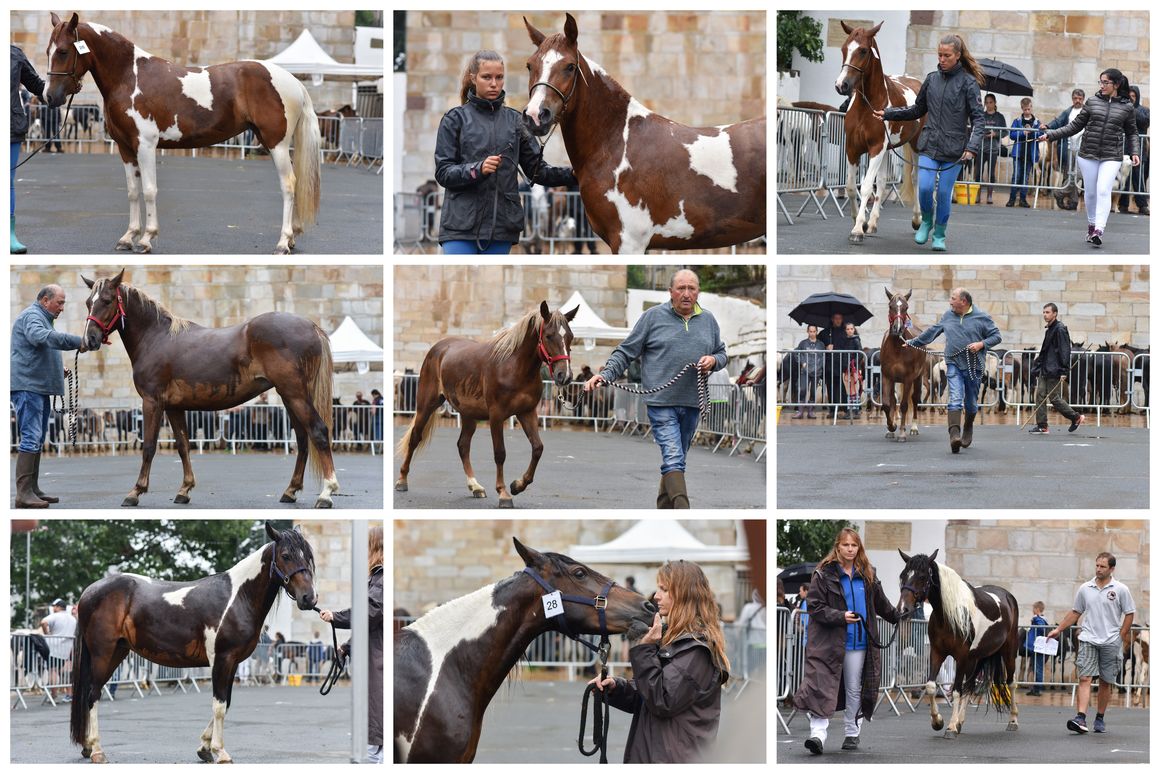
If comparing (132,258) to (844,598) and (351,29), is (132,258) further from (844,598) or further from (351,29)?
(351,29)

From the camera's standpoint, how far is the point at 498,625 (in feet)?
25.5

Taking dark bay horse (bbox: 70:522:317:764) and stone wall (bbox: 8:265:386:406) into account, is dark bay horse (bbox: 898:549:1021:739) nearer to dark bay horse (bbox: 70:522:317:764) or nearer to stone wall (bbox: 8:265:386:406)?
dark bay horse (bbox: 70:522:317:764)

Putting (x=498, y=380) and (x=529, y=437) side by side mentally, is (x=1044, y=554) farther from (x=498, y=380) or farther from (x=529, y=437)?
(x=498, y=380)

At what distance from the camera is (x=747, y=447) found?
565 inches

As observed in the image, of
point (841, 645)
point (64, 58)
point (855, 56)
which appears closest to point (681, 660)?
point (841, 645)

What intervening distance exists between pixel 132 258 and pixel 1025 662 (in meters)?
8.51

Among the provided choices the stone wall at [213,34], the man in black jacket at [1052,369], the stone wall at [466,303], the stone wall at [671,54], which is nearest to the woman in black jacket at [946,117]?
the man in black jacket at [1052,369]

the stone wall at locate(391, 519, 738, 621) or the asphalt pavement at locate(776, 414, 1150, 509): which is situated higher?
the asphalt pavement at locate(776, 414, 1150, 509)

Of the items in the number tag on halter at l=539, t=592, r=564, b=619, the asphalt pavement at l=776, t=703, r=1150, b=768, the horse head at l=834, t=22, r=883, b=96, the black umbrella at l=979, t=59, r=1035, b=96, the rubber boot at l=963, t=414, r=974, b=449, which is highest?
the black umbrella at l=979, t=59, r=1035, b=96

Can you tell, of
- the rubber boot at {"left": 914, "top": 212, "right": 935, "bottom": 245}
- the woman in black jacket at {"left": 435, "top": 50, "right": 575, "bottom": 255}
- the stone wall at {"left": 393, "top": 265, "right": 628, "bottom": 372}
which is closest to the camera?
the woman in black jacket at {"left": 435, "top": 50, "right": 575, "bottom": 255}

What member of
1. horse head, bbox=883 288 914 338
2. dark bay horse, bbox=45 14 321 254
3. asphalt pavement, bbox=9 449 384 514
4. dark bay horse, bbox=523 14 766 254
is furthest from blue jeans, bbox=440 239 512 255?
horse head, bbox=883 288 914 338

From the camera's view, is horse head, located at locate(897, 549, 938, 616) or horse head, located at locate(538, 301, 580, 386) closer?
horse head, located at locate(538, 301, 580, 386)

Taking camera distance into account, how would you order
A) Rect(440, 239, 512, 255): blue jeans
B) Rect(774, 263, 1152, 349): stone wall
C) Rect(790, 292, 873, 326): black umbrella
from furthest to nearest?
Rect(774, 263, 1152, 349): stone wall → Rect(790, 292, 873, 326): black umbrella → Rect(440, 239, 512, 255): blue jeans

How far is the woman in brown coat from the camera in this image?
29.9ft
